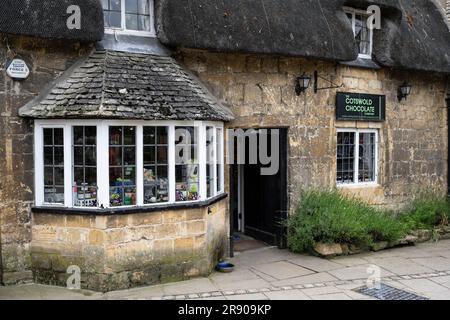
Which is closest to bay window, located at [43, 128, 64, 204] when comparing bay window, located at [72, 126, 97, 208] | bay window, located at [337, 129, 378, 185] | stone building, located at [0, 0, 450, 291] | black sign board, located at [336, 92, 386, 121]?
stone building, located at [0, 0, 450, 291]

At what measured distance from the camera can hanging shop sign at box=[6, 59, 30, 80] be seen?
21.5 ft

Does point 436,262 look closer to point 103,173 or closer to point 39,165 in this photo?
point 103,173

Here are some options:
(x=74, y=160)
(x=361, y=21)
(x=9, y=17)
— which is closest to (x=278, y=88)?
(x=361, y=21)

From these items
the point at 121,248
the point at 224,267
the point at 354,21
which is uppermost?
the point at 354,21

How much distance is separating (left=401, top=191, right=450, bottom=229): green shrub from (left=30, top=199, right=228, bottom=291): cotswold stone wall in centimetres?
523

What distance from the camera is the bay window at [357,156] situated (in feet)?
32.2

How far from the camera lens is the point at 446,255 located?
8625mm

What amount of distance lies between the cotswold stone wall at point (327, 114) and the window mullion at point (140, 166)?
179 centimetres

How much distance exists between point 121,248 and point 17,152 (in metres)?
2.04

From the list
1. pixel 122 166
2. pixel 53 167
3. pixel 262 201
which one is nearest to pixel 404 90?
pixel 262 201

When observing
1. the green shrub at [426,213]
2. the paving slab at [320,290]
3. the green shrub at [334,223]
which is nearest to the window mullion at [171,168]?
the paving slab at [320,290]

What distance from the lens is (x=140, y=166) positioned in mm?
6773

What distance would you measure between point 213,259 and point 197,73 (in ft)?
10.3

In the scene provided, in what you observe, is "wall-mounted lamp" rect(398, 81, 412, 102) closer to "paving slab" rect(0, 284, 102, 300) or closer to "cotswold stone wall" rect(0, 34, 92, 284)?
"cotswold stone wall" rect(0, 34, 92, 284)
